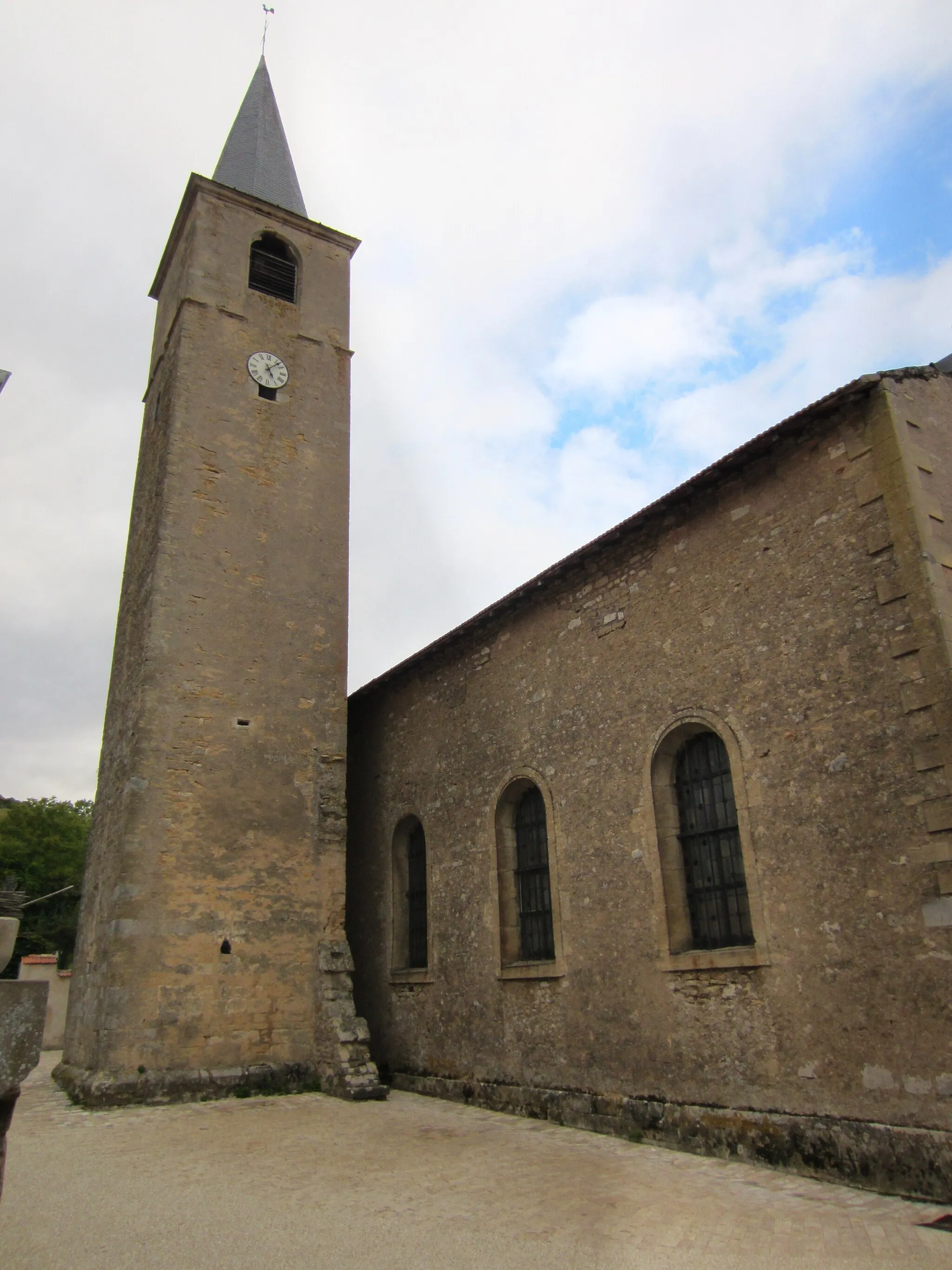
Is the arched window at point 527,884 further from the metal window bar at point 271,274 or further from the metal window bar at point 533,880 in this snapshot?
the metal window bar at point 271,274

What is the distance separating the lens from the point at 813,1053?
7051mm

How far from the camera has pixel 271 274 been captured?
1631 centimetres

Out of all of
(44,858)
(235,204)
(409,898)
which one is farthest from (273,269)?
(44,858)

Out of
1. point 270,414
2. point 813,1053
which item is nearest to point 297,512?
point 270,414

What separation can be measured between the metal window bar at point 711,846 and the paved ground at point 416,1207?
1.96m

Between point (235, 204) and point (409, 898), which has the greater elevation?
point (235, 204)

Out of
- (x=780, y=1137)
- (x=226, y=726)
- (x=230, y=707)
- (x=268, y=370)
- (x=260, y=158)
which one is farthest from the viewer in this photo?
(x=260, y=158)

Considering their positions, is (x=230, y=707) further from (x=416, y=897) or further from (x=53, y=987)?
(x=53, y=987)

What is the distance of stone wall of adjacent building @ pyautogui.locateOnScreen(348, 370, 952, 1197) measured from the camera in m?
6.70

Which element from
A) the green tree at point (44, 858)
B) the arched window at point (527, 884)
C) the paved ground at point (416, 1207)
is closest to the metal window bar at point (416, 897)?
the arched window at point (527, 884)

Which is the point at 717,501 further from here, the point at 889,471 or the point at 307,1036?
the point at 307,1036

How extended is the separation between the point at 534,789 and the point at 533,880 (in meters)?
1.12

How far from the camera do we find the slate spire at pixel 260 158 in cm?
1795

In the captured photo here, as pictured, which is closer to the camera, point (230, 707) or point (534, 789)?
point (534, 789)
